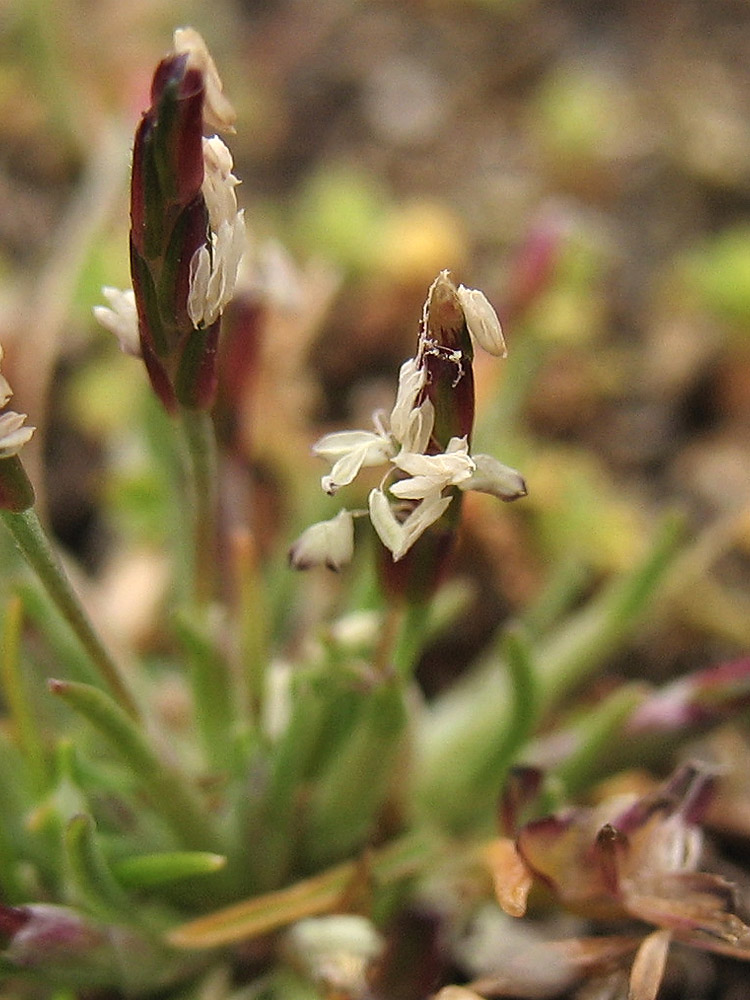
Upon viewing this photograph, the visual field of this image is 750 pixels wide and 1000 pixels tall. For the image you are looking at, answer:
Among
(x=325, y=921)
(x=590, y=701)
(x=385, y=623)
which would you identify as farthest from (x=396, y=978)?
(x=590, y=701)

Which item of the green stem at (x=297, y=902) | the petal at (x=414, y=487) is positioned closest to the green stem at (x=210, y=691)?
the green stem at (x=297, y=902)

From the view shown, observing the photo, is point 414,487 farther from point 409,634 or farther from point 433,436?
point 409,634

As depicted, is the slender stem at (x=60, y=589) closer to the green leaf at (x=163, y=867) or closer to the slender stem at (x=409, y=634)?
the green leaf at (x=163, y=867)

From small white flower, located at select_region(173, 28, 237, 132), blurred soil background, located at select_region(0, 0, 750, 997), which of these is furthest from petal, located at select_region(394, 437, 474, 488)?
blurred soil background, located at select_region(0, 0, 750, 997)

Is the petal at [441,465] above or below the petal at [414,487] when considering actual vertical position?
above

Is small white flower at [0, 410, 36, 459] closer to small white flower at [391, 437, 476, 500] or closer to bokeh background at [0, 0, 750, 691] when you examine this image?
small white flower at [391, 437, 476, 500]
